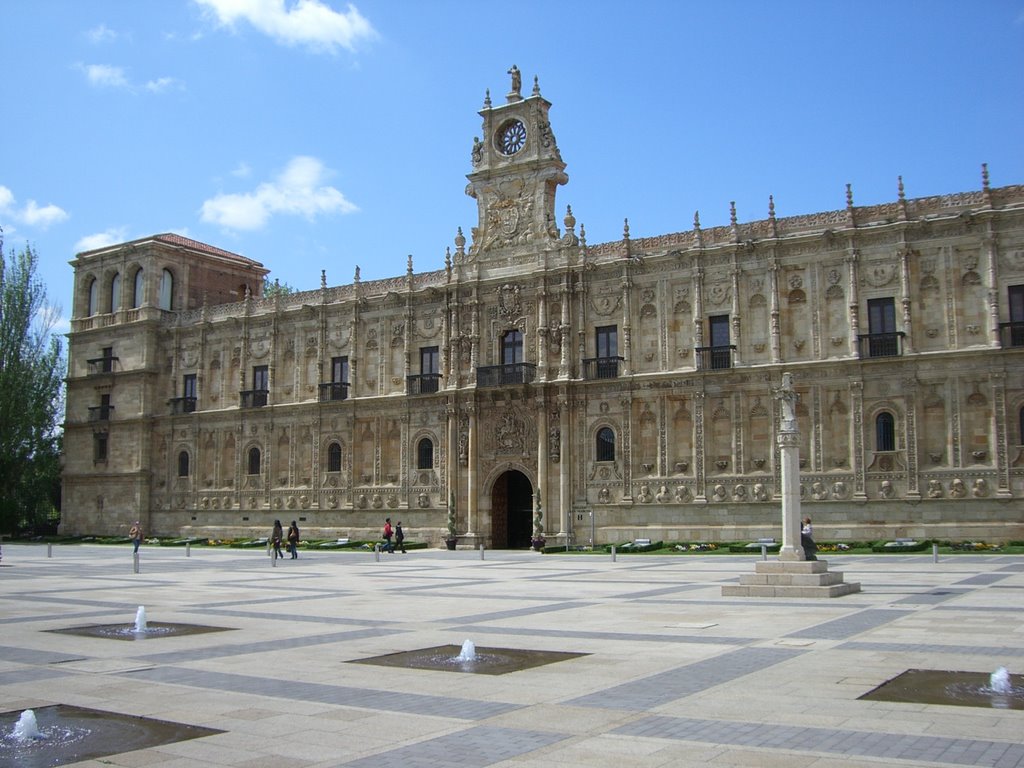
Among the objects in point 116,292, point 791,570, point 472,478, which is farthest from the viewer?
point 116,292

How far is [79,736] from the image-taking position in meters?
9.66

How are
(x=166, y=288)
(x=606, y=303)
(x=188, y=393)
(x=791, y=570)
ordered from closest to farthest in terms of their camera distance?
1. (x=791, y=570)
2. (x=606, y=303)
3. (x=188, y=393)
4. (x=166, y=288)

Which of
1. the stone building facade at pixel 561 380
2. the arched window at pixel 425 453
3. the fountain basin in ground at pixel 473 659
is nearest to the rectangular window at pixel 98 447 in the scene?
the stone building facade at pixel 561 380

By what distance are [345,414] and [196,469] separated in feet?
40.6

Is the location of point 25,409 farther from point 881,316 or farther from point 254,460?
point 881,316

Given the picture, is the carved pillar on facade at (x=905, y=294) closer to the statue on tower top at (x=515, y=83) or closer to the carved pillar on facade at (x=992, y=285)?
the carved pillar on facade at (x=992, y=285)

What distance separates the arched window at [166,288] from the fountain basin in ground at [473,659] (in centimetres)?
5693

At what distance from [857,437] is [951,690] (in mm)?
33433

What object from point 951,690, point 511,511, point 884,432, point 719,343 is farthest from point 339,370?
point 951,690

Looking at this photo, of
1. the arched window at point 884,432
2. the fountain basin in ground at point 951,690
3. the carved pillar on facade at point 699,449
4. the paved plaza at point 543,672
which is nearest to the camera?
the paved plaza at point 543,672

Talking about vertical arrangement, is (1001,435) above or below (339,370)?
below

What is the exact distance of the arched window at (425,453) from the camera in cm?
5526

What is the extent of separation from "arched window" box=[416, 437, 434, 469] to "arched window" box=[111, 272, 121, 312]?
26.1 metres

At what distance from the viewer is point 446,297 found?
5494 cm
